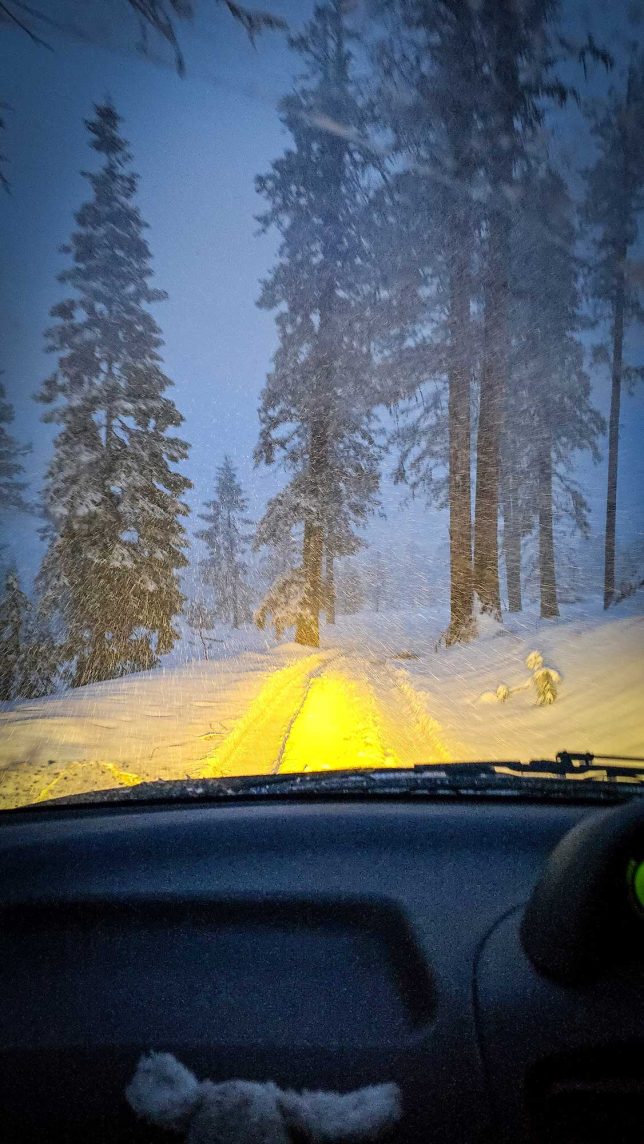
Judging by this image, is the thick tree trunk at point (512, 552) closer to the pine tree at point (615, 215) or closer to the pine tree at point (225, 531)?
the pine tree at point (615, 215)

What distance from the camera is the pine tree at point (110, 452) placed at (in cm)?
1833

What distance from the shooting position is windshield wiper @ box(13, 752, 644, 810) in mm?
2682

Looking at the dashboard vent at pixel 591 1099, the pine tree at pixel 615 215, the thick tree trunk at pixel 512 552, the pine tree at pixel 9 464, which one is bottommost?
the dashboard vent at pixel 591 1099

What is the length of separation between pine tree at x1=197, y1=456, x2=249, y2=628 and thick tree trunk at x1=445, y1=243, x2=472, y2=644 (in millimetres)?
33201

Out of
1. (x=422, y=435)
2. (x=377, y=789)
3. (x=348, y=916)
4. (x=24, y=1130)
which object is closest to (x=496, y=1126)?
(x=348, y=916)

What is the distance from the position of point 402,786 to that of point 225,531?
1976 inches

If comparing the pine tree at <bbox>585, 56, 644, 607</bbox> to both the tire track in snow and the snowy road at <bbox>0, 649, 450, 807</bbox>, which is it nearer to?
the tire track in snow

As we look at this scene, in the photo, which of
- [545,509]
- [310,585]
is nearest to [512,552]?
[545,509]

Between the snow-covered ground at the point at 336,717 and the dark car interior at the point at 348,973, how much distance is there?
3.84m

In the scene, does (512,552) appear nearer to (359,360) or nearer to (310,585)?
(310,585)

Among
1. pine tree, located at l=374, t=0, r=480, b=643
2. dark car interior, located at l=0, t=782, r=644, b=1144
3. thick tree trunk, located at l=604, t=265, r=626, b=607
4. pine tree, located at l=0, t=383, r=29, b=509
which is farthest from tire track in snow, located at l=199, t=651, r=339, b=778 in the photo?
pine tree, located at l=0, t=383, r=29, b=509

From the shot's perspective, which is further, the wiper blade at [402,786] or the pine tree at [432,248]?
the pine tree at [432,248]

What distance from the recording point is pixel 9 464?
96.5 ft

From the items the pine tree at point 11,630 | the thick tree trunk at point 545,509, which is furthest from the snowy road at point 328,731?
the thick tree trunk at point 545,509
